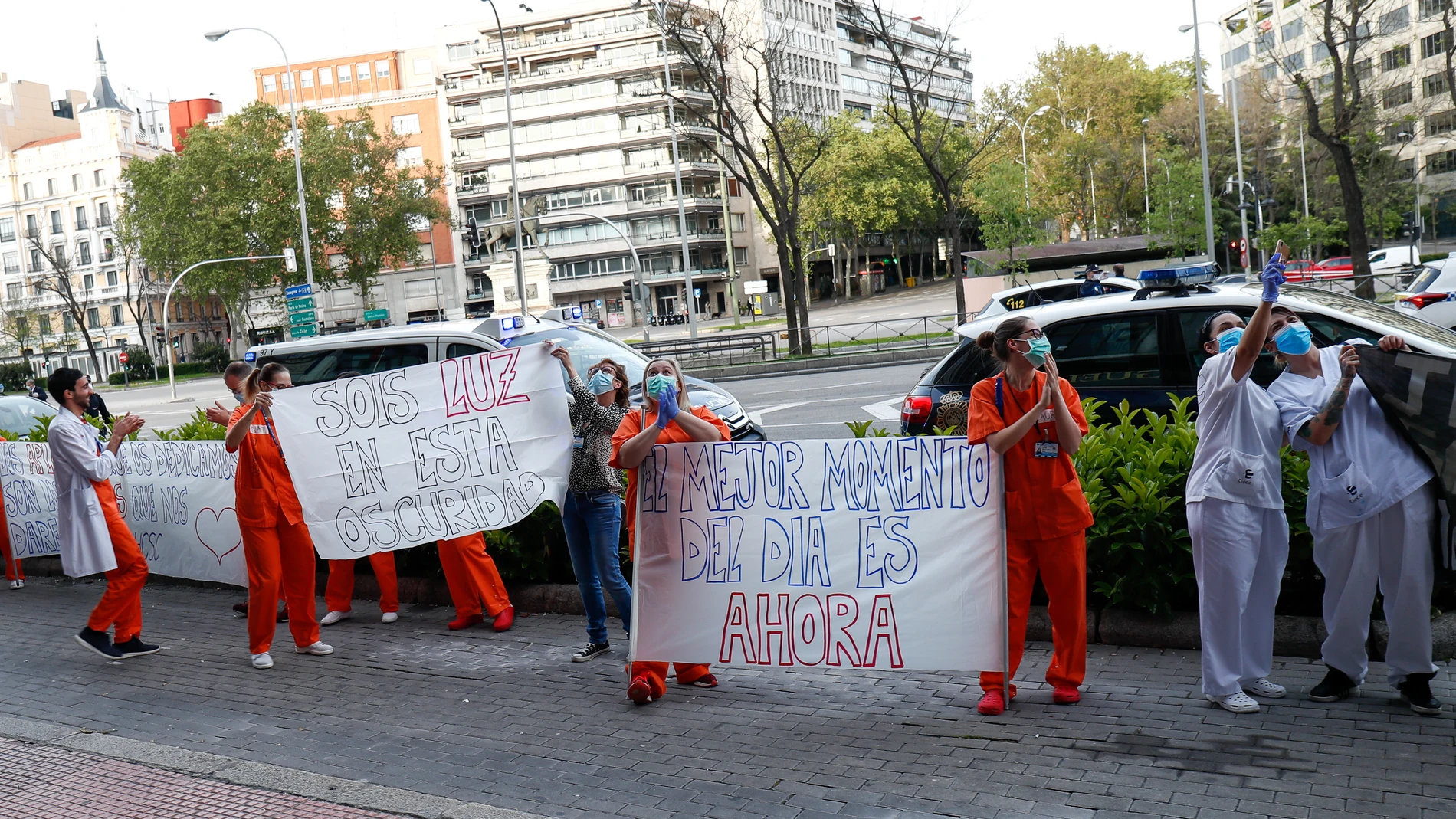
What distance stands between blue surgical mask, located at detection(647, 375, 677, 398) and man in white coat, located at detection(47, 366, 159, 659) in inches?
153

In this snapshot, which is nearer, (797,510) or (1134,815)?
(1134,815)

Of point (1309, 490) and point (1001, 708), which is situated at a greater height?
point (1309, 490)

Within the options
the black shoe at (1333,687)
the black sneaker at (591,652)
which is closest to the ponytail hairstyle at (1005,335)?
the black shoe at (1333,687)

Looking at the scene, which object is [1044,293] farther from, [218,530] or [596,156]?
[596,156]

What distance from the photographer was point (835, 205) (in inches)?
3022

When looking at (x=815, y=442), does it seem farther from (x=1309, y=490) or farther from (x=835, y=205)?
(x=835, y=205)

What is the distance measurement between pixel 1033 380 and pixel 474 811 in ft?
9.80

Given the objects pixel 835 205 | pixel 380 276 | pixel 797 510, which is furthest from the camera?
pixel 380 276

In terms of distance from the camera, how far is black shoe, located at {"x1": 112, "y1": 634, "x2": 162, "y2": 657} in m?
7.86

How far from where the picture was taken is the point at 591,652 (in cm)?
702

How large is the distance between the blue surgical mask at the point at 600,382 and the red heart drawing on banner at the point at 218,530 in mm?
4144

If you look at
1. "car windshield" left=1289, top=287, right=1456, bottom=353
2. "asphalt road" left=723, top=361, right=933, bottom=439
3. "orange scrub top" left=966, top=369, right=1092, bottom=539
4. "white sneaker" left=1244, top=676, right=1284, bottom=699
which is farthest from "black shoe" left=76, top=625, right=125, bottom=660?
"car windshield" left=1289, top=287, right=1456, bottom=353

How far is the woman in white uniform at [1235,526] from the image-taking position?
17.0 ft

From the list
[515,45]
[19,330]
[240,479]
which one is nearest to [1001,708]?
[240,479]
